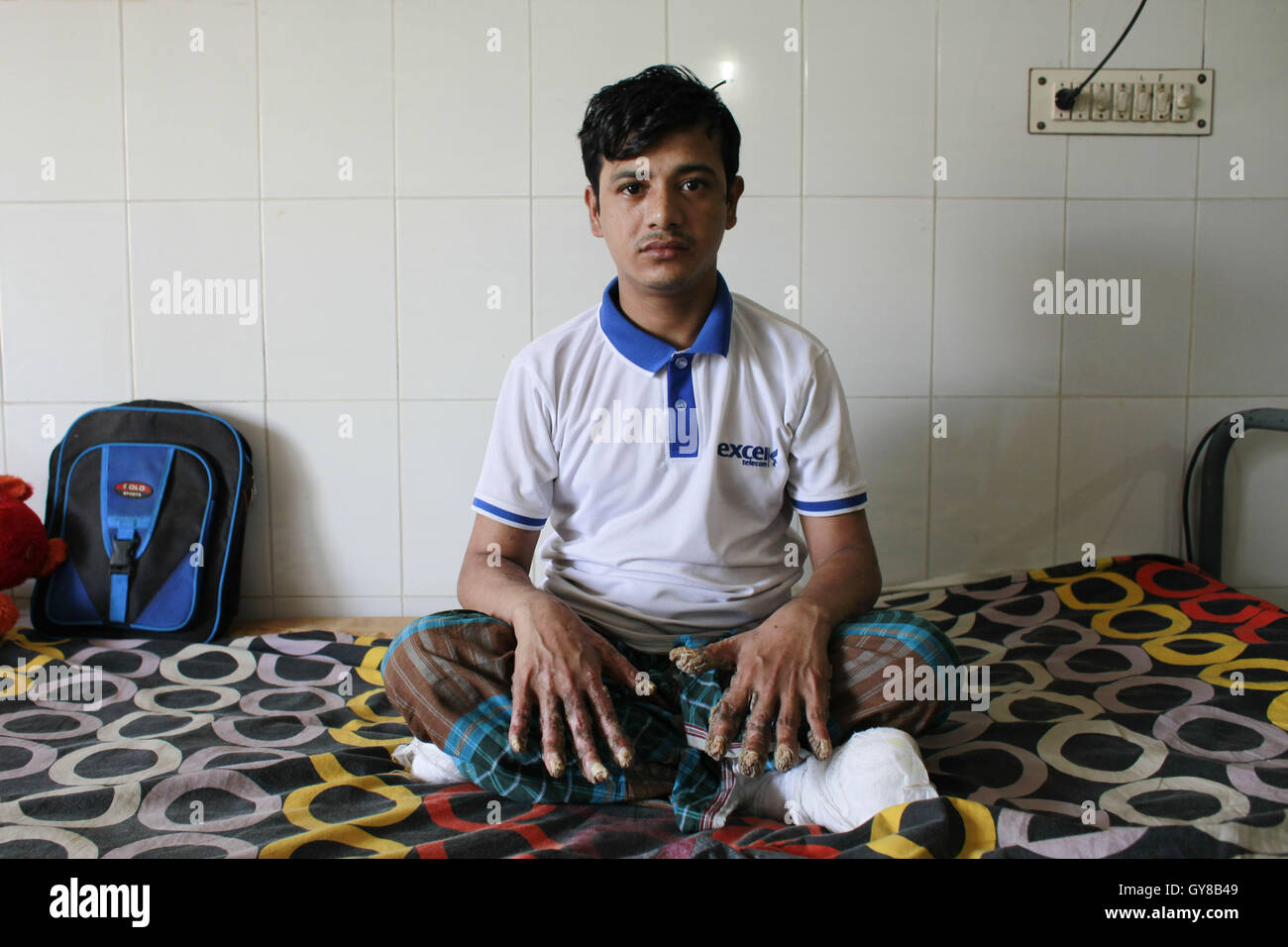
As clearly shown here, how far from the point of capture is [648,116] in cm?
110

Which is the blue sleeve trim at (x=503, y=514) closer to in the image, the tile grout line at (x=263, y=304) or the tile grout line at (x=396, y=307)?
the tile grout line at (x=396, y=307)

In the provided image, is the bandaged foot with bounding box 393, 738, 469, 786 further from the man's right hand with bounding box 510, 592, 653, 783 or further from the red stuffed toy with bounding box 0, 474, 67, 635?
the red stuffed toy with bounding box 0, 474, 67, 635

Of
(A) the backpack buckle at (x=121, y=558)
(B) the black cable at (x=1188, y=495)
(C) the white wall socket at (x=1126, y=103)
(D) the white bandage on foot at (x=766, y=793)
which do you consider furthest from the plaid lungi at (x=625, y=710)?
(C) the white wall socket at (x=1126, y=103)

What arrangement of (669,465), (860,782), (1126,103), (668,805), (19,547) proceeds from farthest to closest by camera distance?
(1126,103), (19,547), (669,465), (668,805), (860,782)

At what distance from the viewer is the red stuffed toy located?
4.94 ft

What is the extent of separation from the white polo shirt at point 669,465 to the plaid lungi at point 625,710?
13cm

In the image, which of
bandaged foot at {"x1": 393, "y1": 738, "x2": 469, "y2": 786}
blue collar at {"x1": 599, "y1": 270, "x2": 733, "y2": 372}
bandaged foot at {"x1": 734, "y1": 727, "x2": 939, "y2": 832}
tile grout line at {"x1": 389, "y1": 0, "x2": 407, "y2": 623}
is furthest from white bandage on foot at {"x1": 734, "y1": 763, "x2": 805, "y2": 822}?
tile grout line at {"x1": 389, "y1": 0, "x2": 407, "y2": 623}

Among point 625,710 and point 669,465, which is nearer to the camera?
point 625,710

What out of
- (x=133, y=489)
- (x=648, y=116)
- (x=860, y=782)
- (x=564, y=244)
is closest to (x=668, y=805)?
(x=860, y=782)

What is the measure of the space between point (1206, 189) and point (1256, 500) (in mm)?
586

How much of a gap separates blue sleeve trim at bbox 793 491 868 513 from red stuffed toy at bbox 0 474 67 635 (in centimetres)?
130

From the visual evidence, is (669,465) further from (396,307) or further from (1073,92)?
(1073,92)

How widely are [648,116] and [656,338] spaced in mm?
267

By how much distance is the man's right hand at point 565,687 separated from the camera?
941 millimetres
